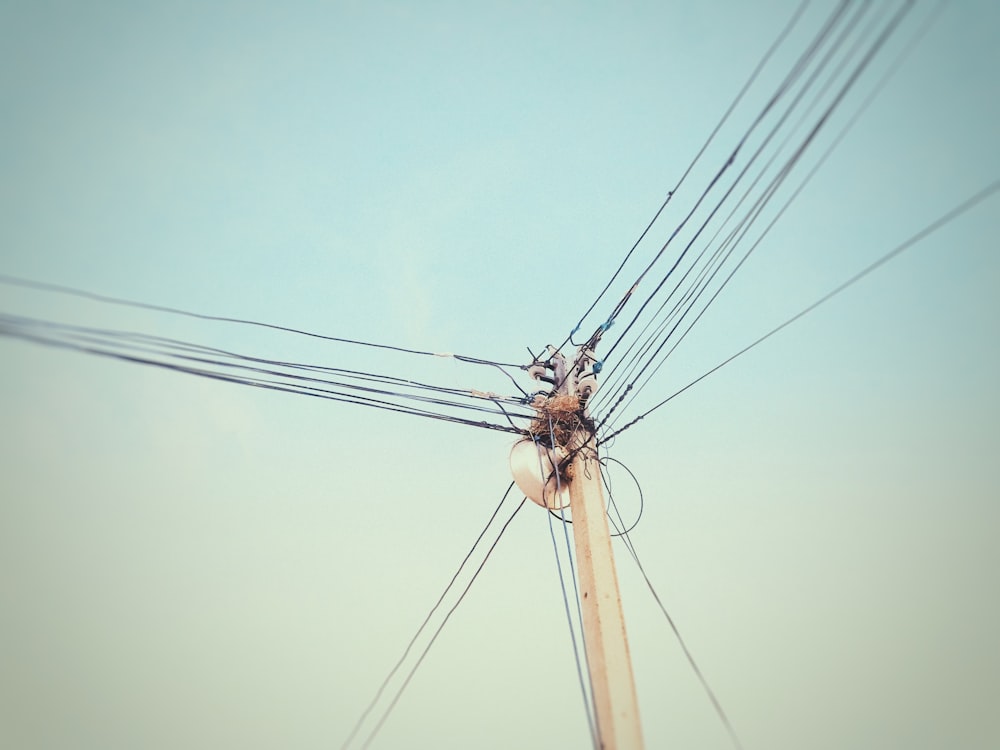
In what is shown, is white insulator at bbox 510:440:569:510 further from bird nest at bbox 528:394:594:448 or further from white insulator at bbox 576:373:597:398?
white insulator at bbox 576:373:597:398

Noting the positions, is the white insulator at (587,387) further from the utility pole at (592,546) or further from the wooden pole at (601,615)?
the wooden pole at (601,615)

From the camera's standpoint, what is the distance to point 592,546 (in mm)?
4465

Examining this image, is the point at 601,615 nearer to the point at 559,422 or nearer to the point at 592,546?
the point at 592,546

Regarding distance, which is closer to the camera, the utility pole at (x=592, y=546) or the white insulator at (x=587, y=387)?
the utility pole at (x=592, y=546)

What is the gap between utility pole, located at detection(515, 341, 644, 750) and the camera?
385cm

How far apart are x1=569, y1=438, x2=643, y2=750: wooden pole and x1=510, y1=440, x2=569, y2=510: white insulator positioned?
162 mm

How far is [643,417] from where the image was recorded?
541cm

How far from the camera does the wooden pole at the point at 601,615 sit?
3801 millimetres

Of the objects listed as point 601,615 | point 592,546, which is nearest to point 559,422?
point 592,546

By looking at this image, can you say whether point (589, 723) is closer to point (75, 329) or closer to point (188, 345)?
point (188, 345)

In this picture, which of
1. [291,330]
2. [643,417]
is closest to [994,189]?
[643,417]

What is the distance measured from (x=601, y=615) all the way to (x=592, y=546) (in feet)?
1.73

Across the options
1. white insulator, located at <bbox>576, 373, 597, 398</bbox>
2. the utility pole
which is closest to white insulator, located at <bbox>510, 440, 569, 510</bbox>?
the utility pole

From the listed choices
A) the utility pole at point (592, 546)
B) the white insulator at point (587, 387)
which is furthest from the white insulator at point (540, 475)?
the white insulator at point (587, 387)
